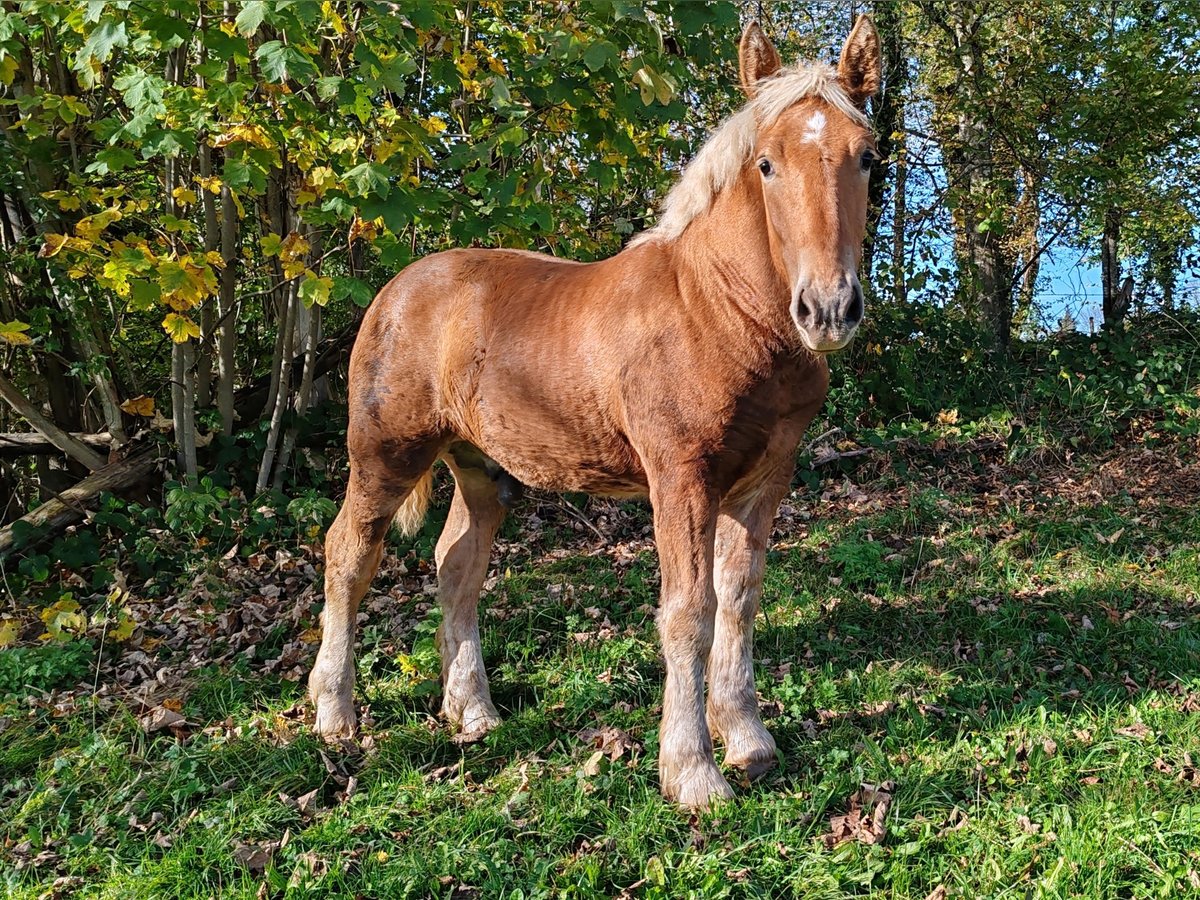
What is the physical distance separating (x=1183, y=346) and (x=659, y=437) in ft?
25.0

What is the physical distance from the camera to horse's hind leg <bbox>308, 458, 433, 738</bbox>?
4078mm

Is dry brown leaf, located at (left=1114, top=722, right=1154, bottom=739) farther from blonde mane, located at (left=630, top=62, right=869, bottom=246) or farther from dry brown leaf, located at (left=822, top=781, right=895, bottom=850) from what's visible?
blonde mane, located at (left=630, top=62, right=869, bottom=246)

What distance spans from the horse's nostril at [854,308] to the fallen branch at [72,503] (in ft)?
16.7

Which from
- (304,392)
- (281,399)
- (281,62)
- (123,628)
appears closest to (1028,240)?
(304,392)

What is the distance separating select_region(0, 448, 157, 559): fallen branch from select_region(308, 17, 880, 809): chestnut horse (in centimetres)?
249

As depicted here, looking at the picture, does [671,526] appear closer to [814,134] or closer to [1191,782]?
[814,134]

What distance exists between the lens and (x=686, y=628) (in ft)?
10.7

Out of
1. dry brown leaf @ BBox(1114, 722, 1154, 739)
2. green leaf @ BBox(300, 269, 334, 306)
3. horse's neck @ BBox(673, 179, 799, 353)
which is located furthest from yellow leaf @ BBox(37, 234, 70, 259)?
dry brown leaf @ BBox(1114, 722, 1154, 739)

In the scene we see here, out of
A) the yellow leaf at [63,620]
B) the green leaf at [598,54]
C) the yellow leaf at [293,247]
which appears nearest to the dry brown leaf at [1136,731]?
the green leaf at [598,54]

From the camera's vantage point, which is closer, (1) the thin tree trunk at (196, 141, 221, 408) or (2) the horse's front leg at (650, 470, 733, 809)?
(2) the horse's front leg at (650, 470, 733, 809)

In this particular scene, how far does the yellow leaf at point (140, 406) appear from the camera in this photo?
596cm

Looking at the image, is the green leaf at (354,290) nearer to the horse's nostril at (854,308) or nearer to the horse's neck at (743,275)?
the horse's neck at (743,275)

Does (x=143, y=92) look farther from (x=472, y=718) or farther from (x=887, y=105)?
(x=887, y=105)

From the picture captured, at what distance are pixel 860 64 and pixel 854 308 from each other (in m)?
1.10
